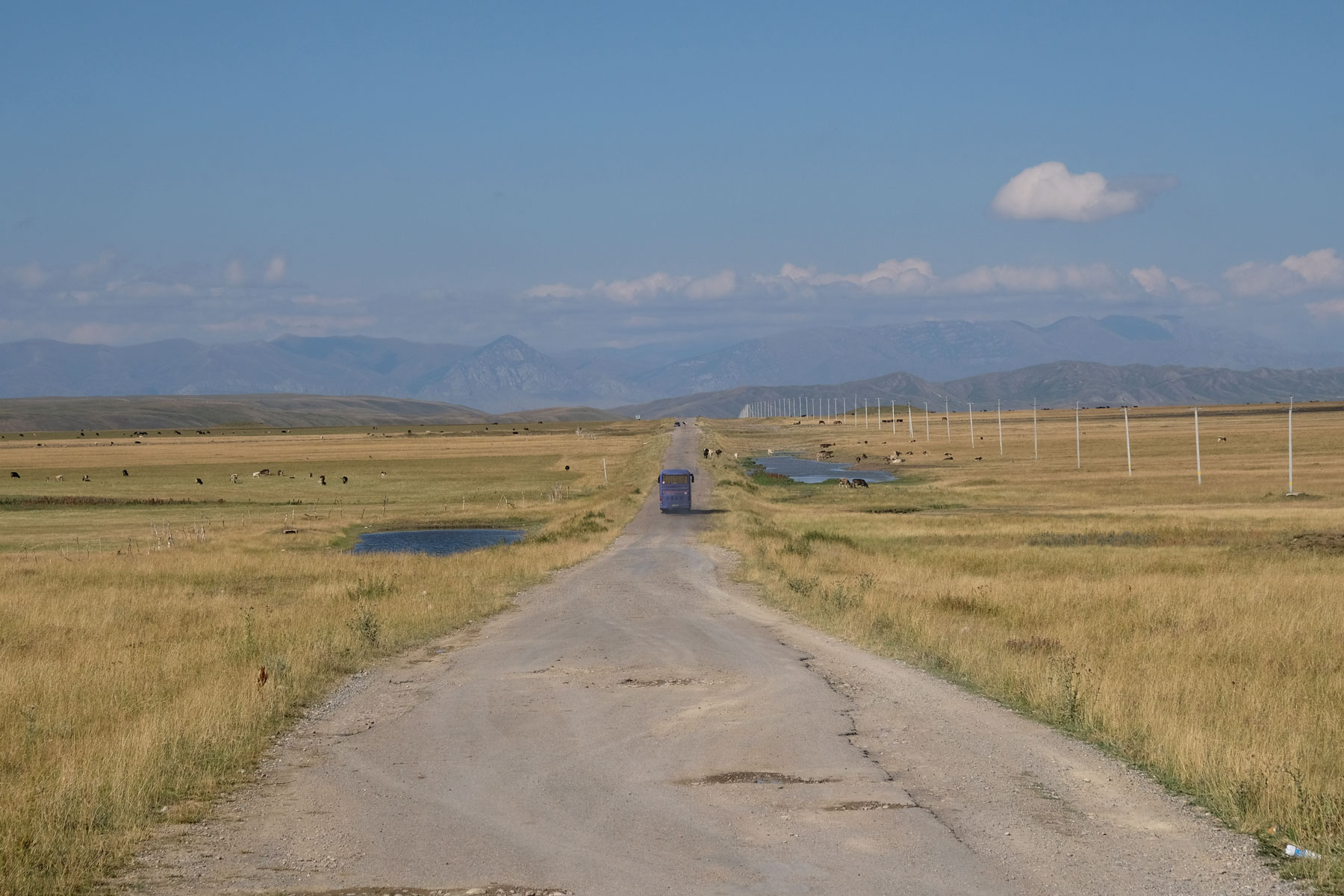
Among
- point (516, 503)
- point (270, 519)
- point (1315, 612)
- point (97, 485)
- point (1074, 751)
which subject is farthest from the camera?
point (97, 485)

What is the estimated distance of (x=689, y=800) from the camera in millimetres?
11758

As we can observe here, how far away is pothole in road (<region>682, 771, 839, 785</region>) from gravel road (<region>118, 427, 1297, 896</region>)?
3cm

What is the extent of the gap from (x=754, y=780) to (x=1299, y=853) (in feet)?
15.8

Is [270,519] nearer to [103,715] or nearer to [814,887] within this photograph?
[103,715]

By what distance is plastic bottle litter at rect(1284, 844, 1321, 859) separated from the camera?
9883mm

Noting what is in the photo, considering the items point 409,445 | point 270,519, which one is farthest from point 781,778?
point 409,445

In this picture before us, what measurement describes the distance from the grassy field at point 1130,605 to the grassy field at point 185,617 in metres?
8.81

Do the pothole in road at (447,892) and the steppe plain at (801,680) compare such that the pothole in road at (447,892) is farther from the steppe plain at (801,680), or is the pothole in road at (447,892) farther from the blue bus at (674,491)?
the blue bus at (674,491)

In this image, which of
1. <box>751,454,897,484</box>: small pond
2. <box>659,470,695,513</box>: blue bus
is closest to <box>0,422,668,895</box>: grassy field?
<box>659,470,695,513</box>: blue bus

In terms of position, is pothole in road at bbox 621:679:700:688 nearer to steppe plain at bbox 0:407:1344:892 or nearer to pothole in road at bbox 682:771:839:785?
steppe plain at bbox 0:407:1344:892

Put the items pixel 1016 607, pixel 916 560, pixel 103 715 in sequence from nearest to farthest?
pixel 103 715 → pixel 1016 607 → pixel 916 560

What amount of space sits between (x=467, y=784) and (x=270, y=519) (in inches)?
2455

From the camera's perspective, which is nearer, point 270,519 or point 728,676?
point 728,676

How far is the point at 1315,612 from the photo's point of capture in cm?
2717
